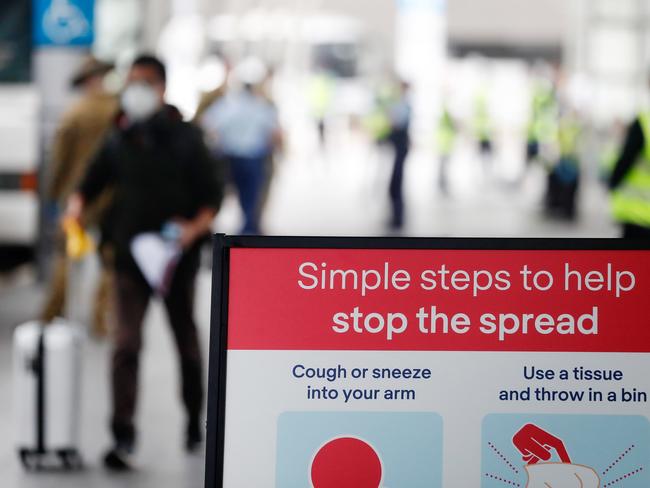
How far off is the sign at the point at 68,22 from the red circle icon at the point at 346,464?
8.86m

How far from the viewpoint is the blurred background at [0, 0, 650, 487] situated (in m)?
11.5

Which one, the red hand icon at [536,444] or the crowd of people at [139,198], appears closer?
the red hand icon at [536,444]

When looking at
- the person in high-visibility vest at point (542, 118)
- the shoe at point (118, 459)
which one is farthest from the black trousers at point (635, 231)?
the person in high-visibility vest at point (542, 118)

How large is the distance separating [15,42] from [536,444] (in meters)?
10.2

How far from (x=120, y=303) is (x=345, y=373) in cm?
353

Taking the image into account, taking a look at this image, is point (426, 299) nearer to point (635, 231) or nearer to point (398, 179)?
point (635, 231)

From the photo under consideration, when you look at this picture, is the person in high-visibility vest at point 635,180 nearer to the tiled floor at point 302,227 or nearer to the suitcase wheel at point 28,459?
the tiled floor at point 302,227

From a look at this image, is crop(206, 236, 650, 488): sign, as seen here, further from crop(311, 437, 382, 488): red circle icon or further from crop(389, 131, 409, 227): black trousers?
crop(389, 131, 409, 227): black trousers

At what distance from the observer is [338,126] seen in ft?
142

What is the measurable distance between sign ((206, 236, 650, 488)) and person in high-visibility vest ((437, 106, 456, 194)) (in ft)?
68.4

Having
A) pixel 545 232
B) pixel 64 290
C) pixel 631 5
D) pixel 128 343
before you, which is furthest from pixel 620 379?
pixel 631 5

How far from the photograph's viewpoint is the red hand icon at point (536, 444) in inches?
156

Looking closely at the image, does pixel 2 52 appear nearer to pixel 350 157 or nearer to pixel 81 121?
pixel 81 121

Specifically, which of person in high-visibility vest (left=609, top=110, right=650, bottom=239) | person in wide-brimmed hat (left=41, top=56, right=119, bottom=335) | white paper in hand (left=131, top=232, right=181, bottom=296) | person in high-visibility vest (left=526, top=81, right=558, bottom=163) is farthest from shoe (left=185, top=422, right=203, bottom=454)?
person in high-visibility vest (left=526, top=81, right=558, bottom=163)
